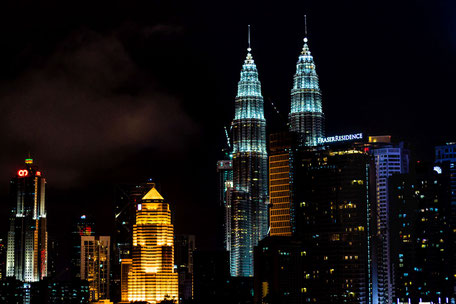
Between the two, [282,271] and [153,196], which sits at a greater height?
[153,196]

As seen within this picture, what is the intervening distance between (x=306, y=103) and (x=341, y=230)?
24770 millimetres

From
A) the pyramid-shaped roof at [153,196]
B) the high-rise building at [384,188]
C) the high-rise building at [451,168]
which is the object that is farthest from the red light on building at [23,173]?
the high-rise building at [451,168]

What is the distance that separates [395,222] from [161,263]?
3659 centimetres

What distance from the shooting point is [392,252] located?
396ft

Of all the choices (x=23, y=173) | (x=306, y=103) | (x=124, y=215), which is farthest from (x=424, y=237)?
(x=23, y=173)

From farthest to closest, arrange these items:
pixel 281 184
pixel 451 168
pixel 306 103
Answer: pixel 306 103, pixel 281 184, pixel 451 168

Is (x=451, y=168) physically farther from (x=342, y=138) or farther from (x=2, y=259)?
(x=2, y=259)

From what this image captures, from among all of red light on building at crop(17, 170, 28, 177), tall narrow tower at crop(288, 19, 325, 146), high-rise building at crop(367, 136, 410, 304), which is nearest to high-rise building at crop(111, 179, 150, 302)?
red light on building at crop(17, 170, 28, 177)

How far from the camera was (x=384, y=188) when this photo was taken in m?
125

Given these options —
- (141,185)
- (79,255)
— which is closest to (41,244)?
(79,255)

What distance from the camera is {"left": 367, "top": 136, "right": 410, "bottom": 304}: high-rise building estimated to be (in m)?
120

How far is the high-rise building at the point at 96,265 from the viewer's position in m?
164

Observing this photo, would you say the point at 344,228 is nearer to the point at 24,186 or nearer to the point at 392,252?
the point at 392,252

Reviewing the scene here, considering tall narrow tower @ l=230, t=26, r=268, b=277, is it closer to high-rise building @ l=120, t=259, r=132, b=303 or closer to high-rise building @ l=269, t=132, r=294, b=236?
high-rise building @ l=269, t=132, r=294, b=236
